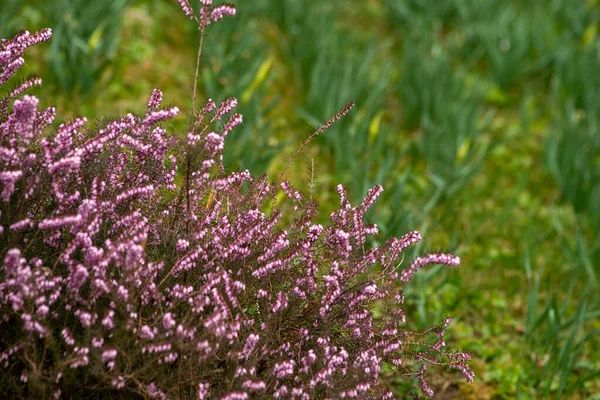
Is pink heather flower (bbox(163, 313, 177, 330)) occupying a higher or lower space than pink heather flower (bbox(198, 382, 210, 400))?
higher

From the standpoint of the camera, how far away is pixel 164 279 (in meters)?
1.93

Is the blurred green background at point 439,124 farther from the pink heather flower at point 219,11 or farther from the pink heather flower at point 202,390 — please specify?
the pink heather flower at point 202,390

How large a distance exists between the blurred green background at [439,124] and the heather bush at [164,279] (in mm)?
1044

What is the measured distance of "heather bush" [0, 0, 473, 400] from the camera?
1809 mm

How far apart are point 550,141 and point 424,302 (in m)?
1.75

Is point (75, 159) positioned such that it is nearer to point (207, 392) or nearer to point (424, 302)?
point (207, 392)

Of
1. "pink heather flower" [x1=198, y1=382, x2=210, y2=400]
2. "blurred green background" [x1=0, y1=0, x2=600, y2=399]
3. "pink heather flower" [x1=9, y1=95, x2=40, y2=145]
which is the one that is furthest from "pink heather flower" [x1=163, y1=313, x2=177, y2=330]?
"blurred green background" [x1=0, y1=0, x2=600, y2=399]

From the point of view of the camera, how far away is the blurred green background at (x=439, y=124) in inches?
132

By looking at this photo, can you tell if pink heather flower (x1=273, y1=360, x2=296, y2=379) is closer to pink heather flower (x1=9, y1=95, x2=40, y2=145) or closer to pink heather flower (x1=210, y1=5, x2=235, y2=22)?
pink heather flower (x1=9, y1=95, x2=40, y2=145)

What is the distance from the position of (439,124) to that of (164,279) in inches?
115

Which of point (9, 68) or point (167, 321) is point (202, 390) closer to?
point (167, 321)

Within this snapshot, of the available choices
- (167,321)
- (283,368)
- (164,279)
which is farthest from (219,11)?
(283,368)

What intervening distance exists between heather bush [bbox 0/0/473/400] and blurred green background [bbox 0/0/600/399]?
104cm

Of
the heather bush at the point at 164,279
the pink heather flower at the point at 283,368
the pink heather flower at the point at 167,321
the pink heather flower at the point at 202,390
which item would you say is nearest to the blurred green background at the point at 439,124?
the heather bush at the point at 164,279
